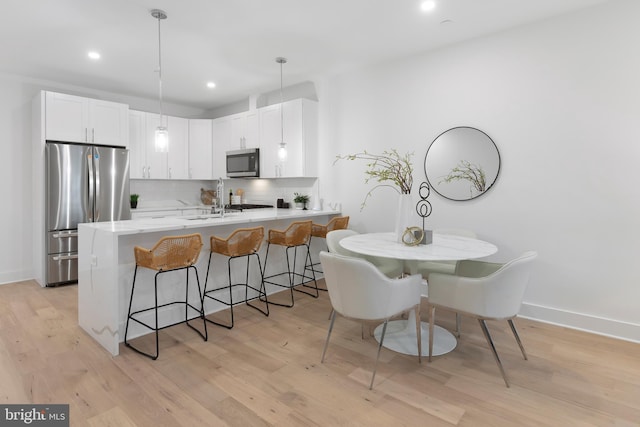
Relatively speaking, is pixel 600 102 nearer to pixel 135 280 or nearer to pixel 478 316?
pixel 478 316

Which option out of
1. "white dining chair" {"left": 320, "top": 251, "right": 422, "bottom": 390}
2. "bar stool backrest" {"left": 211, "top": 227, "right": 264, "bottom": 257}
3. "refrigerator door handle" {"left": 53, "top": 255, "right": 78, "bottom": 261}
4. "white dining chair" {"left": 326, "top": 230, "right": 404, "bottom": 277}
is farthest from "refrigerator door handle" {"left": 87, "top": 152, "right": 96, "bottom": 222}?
"white dining chair" {"left": 320, "top": 251, "right": 422, "bottom": 390}

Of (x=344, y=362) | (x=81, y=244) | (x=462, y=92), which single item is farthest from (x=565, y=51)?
(x=81, y=244)

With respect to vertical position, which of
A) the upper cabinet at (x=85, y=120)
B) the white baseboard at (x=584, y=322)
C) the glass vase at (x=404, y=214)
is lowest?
the white baseboard at (x=584, y=322)

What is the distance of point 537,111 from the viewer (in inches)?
128

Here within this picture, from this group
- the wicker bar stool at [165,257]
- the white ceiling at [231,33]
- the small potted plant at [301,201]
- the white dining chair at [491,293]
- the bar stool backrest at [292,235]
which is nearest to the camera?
the white dining chair at [491,293]

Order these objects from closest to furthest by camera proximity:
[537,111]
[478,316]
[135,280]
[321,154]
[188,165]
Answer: [478,316]
[135,280]
[537,111]
[321,154]
[188,165]

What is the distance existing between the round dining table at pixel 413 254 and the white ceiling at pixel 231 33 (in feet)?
6.46

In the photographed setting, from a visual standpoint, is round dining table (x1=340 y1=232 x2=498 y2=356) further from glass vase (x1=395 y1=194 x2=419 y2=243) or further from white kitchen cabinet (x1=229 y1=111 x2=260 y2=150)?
white kitchen cabinet (x1=229 y1=111 x2=260 y2=150)

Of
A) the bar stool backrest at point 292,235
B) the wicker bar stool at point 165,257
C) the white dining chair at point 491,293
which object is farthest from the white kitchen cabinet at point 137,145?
the white dining chair at point 491,293

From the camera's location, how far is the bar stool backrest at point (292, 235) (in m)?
3.70

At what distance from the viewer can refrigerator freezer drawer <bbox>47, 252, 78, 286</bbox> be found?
4359 mm

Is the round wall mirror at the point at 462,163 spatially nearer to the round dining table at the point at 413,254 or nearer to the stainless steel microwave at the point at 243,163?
the round dining table at the point at 413,254

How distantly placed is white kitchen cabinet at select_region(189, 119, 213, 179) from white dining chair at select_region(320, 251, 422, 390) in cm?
449

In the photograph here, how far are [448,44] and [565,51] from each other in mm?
1086
